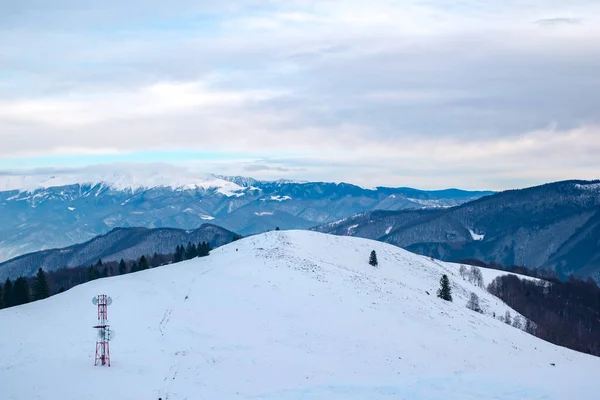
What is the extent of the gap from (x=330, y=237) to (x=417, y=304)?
4645 centimetres

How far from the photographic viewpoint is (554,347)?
211ft

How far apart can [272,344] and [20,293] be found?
145 feet

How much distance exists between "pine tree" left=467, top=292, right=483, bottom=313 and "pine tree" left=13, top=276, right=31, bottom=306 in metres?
64.7

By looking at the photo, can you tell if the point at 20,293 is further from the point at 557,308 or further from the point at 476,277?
the point at 557,308

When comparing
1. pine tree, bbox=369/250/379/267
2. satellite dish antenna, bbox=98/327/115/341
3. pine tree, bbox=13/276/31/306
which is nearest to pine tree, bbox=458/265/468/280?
pine tree, bbox=369/250/379/267

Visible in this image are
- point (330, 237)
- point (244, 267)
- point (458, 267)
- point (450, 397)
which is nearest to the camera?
point (450, 397)

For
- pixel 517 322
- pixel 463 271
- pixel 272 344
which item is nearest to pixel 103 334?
pixel 272 344

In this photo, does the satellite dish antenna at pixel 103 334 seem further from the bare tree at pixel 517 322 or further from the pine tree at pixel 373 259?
the bare tree at pixel 517 322

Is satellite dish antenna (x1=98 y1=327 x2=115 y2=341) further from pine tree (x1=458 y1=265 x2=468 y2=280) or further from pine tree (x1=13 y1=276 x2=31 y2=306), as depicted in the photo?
pine tree (x1=458 y1=265 x2=468 y2=280)

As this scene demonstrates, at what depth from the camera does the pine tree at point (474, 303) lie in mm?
93787

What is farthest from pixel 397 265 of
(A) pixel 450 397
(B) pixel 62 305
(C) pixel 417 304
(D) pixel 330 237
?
(A) pixel 450 397

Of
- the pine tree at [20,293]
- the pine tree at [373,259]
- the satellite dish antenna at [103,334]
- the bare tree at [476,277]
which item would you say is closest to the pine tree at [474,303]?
the pine tree at [373,259]

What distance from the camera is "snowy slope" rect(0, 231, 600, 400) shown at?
128ft

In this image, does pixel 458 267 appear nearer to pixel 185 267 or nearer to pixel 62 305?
pixel 185 267
